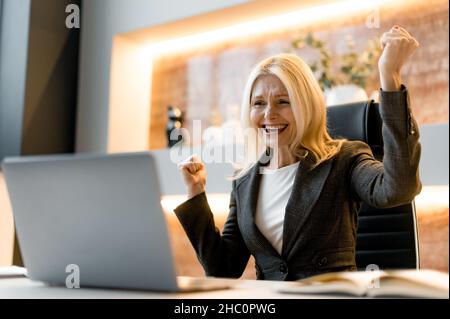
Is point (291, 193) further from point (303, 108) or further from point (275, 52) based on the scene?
point (275, 52)

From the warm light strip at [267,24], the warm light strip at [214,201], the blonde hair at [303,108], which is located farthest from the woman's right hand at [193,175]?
the warm light strip at [267,24]

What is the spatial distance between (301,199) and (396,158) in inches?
12.4

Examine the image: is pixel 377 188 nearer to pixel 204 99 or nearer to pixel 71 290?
pixel 71 290

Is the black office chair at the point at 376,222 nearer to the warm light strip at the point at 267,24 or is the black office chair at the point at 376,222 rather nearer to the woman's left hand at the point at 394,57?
the woman's left hand at the point at 394,57

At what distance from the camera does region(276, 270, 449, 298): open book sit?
0.65 m

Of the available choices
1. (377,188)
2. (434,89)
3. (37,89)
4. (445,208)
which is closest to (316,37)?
(434,89)

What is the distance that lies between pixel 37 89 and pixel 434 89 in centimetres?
211

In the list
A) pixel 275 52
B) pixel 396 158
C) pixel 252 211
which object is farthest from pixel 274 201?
pixel 275 52

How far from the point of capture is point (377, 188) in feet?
3.97

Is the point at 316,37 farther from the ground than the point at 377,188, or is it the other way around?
the point at 316,37

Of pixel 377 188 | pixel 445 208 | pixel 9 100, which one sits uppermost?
pixel 9 100

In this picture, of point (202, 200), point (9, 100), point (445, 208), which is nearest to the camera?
point (202, 200)

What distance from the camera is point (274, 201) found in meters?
1.47
